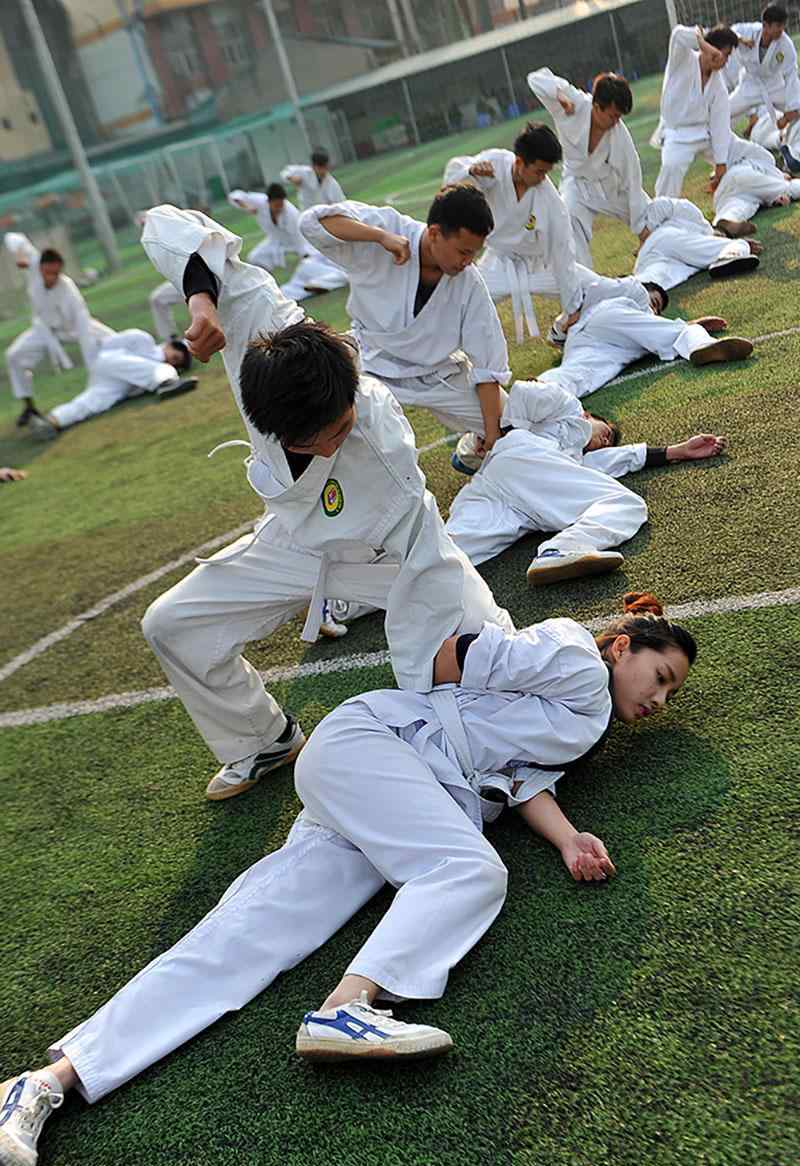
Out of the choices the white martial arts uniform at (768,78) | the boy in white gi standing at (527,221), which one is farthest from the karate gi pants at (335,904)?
the white martial arts uniform at (768,78)

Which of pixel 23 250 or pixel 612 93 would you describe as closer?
pixel 612 93

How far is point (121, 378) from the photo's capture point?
1120 cm

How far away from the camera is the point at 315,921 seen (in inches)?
108

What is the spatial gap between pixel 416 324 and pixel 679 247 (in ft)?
12.4

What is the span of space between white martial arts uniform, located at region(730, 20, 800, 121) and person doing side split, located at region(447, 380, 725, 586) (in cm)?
883

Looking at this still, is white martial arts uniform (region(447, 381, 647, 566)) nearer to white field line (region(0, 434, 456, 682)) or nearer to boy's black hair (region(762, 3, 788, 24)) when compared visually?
white field line (region(0, 434, 456, 682))

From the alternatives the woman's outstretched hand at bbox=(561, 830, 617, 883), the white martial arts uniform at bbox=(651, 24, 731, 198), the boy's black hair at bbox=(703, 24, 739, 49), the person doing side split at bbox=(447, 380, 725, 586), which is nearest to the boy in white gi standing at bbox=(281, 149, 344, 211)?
the boy's black hair at bbox=(703, 24, 739, 49)

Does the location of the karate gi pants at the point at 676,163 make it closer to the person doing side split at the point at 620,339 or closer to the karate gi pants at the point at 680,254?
the karate gi pants at the point at 680,254

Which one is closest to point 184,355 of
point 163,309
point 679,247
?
point 163,309

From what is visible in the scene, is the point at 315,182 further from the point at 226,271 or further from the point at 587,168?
the point at 226,271

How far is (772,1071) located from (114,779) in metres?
2.56

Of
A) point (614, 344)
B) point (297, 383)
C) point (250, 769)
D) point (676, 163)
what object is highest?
point (297, 383)

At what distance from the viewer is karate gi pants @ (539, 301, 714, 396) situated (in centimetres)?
617

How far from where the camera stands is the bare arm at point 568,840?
103 inches
